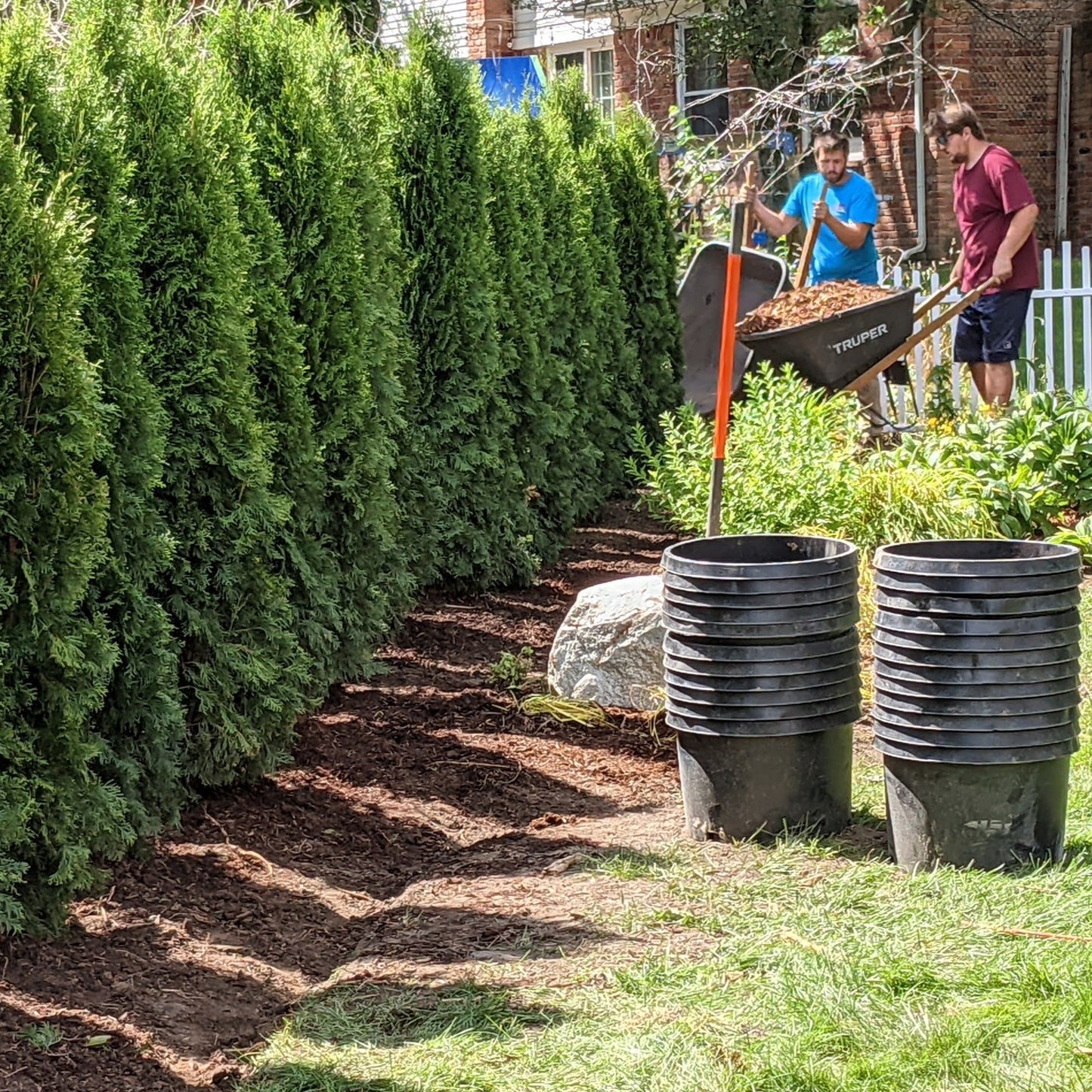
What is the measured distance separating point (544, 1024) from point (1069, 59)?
60.3 ft

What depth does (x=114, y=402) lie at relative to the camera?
401 centimetres

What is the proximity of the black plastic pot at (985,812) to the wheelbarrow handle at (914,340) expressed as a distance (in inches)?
190

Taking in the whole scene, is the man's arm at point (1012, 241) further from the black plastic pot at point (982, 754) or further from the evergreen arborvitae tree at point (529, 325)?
the black plastic pot at point (982, 754)

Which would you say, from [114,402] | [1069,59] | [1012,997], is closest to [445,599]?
[114,402]

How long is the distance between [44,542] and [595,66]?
2098 cm

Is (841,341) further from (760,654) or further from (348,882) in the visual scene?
(348,882)

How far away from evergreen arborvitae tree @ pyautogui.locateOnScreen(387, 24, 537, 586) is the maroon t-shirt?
3816mm

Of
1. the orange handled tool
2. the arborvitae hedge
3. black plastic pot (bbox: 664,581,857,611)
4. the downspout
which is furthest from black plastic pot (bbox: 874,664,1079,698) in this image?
the downspout

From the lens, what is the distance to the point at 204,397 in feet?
14.5

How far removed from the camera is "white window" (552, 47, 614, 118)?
74.7 feet

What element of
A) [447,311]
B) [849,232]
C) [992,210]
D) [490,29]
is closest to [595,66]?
[490,29]

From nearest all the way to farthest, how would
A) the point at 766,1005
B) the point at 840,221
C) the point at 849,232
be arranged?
the point at 766,1005 → the point at 849,232 → the point at 840,221

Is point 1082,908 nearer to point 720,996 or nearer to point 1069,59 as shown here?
point 720,996

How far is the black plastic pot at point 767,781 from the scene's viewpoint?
4.16 meters
